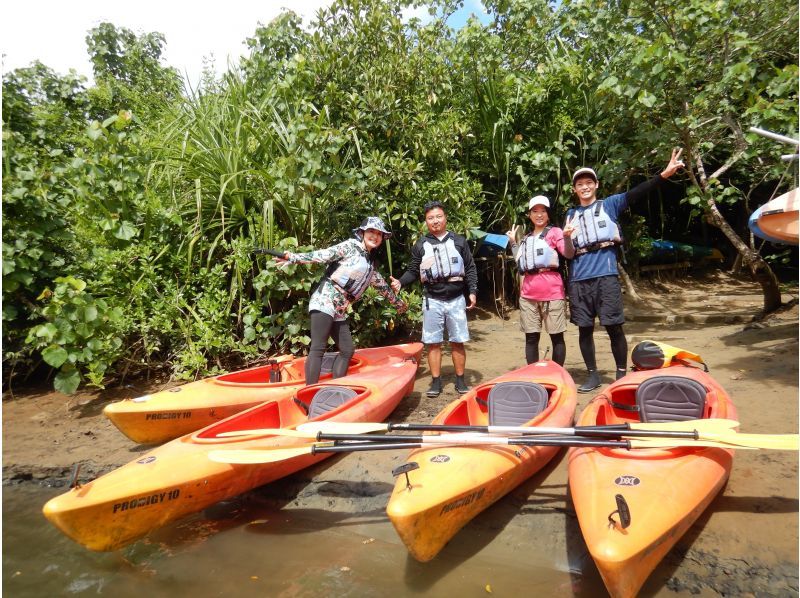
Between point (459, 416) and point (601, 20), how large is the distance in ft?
15.3

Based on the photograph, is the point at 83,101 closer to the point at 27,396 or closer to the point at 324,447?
the point at 27,396

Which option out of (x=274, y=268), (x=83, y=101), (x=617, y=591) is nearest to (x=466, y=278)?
(x=274, y=268)

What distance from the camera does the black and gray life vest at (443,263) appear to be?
4.45 metres

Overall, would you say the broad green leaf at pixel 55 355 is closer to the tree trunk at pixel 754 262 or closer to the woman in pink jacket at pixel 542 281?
the woman in pink jacket at pixel 542 281

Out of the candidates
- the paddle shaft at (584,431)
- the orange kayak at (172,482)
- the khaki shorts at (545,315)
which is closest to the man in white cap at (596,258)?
the khaki shorts at (545,315)

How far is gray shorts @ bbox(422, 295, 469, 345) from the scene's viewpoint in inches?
178

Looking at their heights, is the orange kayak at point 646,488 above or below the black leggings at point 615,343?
below

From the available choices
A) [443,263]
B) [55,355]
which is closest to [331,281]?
[443,263]

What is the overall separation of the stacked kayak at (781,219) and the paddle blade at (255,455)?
3.45m

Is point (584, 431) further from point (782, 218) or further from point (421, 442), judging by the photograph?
point (782, 218)

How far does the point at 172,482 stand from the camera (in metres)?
2.78

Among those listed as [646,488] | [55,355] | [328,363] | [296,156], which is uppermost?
[296,156]

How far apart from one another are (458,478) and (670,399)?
5.27 ft

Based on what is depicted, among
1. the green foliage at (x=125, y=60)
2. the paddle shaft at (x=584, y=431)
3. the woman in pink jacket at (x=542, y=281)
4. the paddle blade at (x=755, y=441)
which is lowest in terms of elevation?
the paddle blade at (x=755, y=441)
